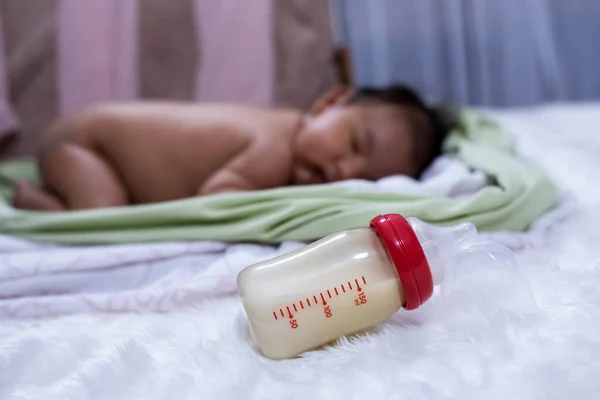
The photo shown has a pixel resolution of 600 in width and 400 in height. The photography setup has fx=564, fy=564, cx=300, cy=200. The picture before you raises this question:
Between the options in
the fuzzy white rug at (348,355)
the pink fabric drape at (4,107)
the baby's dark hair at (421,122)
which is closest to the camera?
the fuzzy white rug at (348,355)

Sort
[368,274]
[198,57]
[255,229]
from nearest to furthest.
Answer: [368,274] → [255,229] → [198,57]

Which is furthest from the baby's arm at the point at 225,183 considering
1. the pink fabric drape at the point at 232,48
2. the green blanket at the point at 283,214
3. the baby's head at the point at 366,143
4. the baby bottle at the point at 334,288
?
the baby bottle at the point at 334,288

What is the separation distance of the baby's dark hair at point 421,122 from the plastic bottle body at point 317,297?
0.65m

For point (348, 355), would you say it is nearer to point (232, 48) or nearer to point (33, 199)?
point (33, 199)

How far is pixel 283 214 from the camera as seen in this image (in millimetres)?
752

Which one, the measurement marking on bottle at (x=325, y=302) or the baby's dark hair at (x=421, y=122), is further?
the baby's dark hair at (x=421, y=122)

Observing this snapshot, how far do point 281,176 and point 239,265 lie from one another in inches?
19.3

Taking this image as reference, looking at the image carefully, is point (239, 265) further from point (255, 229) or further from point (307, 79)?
point (307, 79)

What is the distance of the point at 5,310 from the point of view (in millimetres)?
639

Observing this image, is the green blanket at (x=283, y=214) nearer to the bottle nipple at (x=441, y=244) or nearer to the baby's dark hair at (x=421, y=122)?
the bottle nipple at (x=441, y=244)

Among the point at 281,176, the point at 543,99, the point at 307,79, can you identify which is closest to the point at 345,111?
the point at 281,176

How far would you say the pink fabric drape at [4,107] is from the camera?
4.19 ft

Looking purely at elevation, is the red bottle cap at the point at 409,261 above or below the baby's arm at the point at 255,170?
above

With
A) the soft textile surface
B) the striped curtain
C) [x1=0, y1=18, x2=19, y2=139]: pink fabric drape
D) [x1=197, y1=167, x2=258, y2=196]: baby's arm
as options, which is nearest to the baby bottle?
the soft textile surface
